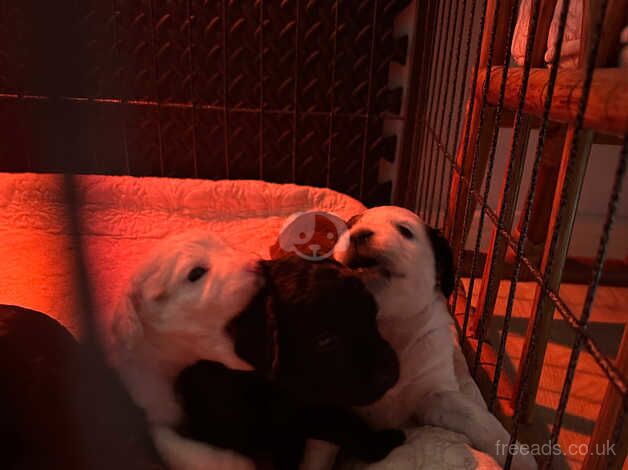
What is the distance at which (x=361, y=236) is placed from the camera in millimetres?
771

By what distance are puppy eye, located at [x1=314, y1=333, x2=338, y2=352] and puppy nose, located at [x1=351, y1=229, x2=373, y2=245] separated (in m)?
0.18

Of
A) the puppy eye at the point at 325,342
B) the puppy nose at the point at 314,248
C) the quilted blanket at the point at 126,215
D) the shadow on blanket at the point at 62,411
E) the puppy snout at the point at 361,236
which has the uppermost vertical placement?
the puppy snout at the point at 361,236

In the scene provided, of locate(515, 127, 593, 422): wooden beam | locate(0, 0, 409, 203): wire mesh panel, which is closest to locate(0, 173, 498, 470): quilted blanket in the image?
locate(0, 0, 409, 203): wire mesh panel

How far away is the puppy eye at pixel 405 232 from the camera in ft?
2.52

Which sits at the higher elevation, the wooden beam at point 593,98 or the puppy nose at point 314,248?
the wooden beam at point 593,98

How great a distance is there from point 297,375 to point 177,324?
0.15m

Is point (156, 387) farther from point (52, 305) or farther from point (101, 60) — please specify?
point (101, 60)

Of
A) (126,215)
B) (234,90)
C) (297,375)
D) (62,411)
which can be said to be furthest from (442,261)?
(234,90)

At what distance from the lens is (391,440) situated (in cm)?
70

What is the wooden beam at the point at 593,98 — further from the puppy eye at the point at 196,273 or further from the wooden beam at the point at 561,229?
the puppy eye at the point at 196,273

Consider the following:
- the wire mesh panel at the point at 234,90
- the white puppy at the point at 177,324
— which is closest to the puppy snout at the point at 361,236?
the white puppy at the point at 177,324

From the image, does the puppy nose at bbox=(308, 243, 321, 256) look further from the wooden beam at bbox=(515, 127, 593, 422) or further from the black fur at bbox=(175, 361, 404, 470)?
the wooden beam at bbox=(515, 127, 593, 422)

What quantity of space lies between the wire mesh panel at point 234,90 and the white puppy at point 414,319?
0.99 metres

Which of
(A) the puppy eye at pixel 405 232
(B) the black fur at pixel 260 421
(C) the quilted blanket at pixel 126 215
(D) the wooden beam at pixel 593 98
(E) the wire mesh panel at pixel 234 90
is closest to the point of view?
(D) the wooden beam at pixel 593 98
